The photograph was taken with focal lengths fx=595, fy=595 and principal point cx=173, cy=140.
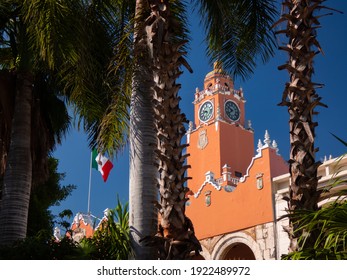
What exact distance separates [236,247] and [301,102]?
806 inches

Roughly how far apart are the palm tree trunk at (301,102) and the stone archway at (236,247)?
696 inches

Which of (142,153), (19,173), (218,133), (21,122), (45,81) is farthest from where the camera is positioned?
(218,133)

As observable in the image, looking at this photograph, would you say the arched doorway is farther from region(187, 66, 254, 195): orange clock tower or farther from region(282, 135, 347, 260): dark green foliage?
region(282, 135, 347, 260): dark green foliage

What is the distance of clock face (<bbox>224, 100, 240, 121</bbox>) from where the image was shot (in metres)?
37.3

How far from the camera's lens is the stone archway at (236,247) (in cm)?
2478

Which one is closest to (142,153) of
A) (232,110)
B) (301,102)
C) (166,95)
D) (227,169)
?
(166,95)

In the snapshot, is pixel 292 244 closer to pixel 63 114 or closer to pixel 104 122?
pixel 104 122

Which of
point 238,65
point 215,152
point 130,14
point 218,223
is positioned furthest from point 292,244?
point 215,152

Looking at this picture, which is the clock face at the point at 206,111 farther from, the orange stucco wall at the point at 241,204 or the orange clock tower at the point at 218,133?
the orange stucco wall at the point at 241,204

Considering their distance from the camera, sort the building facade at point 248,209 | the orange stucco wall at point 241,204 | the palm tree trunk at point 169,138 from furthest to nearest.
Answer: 1. the orange stucco wall at point 241,204
2. the building facade at point 248,209
3. the palm tree trunk at point 169,138

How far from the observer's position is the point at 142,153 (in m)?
9.59

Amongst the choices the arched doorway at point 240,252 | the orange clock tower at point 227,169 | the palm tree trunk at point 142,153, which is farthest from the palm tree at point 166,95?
the arched doorway at point 240,252

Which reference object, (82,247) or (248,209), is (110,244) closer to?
(82,247)

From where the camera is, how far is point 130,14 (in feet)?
38.5
